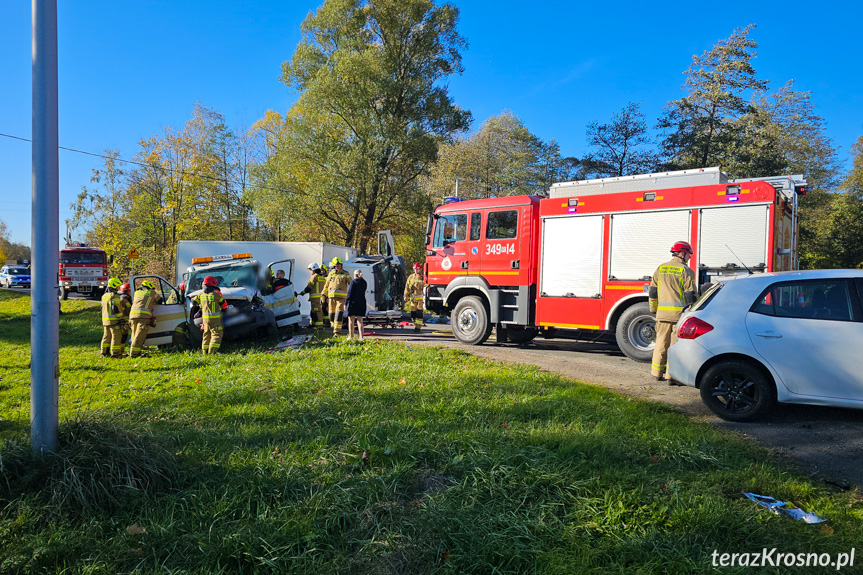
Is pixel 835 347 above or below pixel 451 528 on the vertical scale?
above

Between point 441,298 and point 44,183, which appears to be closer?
point 44,183

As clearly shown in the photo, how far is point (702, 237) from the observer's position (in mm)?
8641

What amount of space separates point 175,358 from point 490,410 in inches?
253

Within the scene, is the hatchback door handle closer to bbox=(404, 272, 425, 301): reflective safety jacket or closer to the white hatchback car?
the white hatchback car

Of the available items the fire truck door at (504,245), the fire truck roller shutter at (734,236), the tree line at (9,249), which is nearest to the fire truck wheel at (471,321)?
the fire truck door at (504,245)

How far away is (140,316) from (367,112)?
17.7 metres

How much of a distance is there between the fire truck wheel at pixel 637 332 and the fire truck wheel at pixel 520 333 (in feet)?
8.30

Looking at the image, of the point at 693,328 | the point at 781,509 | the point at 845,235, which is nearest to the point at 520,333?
the point at 693,328

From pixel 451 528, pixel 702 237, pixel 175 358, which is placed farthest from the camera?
pixel 175 358

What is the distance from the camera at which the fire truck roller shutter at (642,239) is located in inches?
349

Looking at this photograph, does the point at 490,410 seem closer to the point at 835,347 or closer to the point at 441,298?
the point at 835,347

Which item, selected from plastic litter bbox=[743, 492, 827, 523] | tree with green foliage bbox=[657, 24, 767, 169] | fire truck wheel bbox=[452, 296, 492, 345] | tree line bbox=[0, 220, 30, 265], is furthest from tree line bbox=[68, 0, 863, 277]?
tree line bbox=[0, 220, 30, 265]

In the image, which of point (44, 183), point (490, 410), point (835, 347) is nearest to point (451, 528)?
point (490, 410)

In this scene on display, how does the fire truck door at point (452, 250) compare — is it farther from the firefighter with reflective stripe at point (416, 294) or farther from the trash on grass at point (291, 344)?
the firefighter with reflective stripe at point (416, 294)
